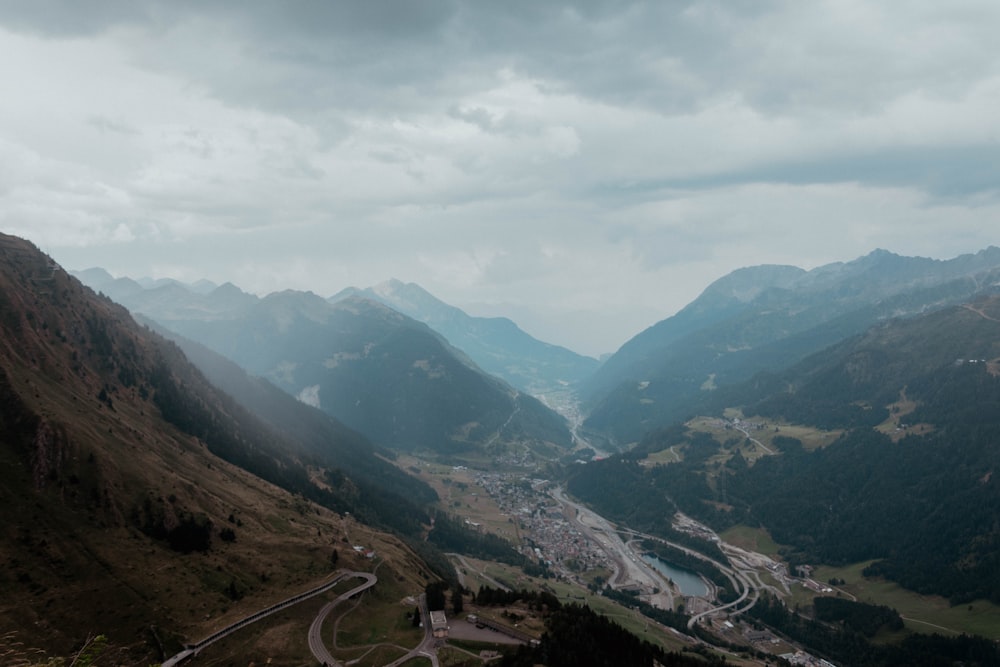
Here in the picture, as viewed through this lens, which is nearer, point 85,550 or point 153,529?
point 85,550

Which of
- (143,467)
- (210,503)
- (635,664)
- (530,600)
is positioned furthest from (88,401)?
(635,664)

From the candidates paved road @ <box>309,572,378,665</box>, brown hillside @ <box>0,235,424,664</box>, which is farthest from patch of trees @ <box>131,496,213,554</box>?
paved road @ <box>309,572,378,665</box>

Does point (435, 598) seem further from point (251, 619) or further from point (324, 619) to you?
point (251, 619)

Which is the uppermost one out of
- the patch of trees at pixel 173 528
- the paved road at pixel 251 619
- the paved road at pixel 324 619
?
the patch of trees at pixel 173 528

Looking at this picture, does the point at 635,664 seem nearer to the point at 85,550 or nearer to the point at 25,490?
the point at 85,550

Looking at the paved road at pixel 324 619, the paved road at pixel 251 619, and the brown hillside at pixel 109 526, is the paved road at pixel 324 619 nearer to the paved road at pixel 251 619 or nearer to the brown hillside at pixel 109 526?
the paved road at pixel 251 619

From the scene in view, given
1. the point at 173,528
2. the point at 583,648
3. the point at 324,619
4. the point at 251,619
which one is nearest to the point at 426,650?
the point at 324,619

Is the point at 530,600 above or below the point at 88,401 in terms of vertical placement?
below

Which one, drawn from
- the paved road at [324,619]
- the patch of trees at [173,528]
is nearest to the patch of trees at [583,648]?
the paved road at [324,619]
